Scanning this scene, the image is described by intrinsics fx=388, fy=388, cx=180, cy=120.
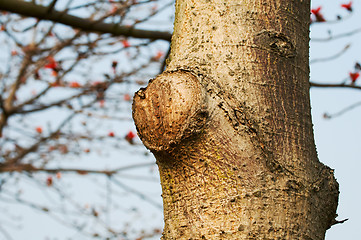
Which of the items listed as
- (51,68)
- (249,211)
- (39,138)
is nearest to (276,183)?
(249,211)

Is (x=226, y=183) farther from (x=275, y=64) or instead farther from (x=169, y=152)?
(x=275, y=64)

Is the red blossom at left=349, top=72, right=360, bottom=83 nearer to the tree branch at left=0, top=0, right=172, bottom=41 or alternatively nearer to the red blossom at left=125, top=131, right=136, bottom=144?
the tree branch at left=0, top=0, right=172, bottom=41

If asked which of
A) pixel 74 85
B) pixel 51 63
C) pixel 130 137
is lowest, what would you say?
pixel 130 137

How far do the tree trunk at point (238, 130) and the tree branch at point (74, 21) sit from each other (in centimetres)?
145

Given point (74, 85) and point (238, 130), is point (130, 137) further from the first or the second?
point (238, 130)

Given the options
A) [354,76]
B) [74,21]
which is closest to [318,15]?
[354,76]

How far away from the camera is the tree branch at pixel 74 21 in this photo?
195cm

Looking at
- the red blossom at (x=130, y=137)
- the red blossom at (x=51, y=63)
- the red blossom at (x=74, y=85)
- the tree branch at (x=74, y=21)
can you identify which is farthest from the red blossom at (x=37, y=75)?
the tree branch at (x=74, y=21)

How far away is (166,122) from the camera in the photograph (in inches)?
25.0

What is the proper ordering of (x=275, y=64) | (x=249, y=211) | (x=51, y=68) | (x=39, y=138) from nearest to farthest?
1. (x=249, y=211)
2. (x=275, y=64)
3. (x=51, y=68)
4. (x=39, y=138)

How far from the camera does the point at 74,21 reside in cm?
204

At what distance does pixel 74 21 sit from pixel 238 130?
1650 mm

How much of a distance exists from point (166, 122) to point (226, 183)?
0.14 m

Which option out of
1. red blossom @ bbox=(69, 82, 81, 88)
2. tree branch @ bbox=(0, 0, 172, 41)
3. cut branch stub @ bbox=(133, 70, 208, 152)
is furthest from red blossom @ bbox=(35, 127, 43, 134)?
cut branch stub @ bbox=(133, 70, 208, 152)
